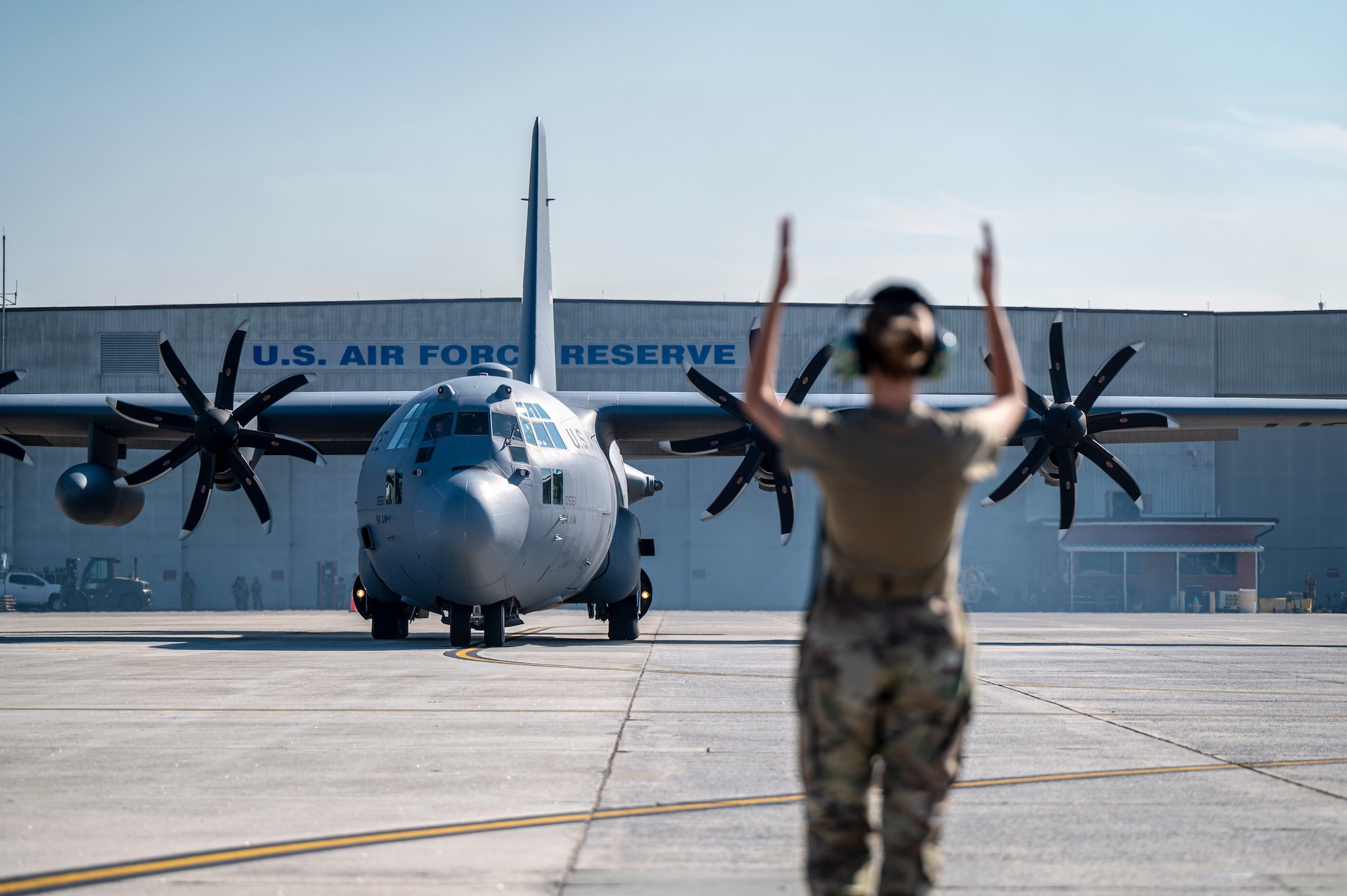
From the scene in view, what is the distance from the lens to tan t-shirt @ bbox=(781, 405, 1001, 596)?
12.1ft

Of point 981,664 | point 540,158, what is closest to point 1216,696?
point 981,664

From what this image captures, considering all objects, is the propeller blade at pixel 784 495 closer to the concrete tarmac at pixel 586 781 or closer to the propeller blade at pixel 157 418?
the concrete tarmac at pixel 586 781

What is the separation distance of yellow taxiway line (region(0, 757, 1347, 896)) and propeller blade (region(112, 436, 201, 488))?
19.3 metres

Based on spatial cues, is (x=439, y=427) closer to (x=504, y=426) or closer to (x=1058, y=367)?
(x=504, y=426)

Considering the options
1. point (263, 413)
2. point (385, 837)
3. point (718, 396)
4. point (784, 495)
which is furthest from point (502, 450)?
point (385, 837)

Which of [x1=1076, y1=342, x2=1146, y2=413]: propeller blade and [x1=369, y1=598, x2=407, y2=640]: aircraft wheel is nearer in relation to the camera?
[x1=369, y1=598, x2=407, y2=640]: aircraft wheel

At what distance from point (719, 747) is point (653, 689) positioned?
4.34m

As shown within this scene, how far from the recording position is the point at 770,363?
409 cm

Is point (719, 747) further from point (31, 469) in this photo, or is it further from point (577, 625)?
point (31, 469)

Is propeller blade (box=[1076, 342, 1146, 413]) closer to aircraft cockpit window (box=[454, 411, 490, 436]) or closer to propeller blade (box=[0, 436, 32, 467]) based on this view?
aircraft cockpit window (box=[454, 411, 490, 436])

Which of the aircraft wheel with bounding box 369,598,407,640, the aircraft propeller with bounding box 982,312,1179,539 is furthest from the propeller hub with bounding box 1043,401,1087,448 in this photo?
the aircraft wheel with bounding box 369,598,407,640

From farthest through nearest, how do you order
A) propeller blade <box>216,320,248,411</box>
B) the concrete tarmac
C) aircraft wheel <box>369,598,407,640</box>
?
propeller blade <box>216,320,248,411</box> < aircraft wheel <box>369,598,407,640</box> < the concrete tarmac

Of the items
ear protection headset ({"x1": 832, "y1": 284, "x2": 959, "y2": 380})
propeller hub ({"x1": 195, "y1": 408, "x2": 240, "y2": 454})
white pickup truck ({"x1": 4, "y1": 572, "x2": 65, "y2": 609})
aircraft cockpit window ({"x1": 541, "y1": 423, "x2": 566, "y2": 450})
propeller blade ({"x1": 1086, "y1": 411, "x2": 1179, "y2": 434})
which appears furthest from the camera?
white pickup truck ({"x1": 4, "y1": 572, "x2": 65, "y2": 609})

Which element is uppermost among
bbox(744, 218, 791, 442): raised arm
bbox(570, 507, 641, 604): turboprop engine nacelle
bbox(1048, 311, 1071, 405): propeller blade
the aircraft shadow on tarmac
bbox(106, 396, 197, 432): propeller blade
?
bbox(1048, 311, 1071, 405): propeller blade
